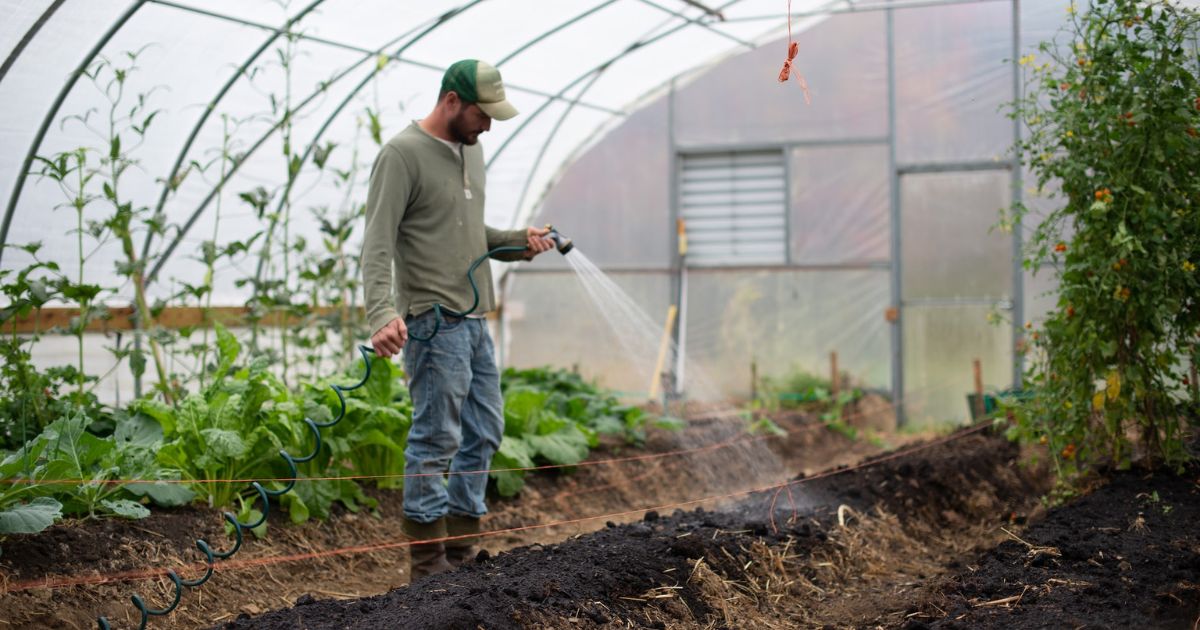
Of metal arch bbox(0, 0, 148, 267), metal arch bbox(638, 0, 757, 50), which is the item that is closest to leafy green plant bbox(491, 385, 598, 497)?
metal arch bbox(0, 0, 148, 267)

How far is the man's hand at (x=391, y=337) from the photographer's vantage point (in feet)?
10.1

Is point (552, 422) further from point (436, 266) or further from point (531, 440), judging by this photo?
point (436, 266)

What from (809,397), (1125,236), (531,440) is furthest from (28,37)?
(809,397)

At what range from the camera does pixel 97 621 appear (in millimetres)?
2816

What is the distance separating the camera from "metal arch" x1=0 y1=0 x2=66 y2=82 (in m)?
4.47

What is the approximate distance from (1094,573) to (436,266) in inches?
86.4

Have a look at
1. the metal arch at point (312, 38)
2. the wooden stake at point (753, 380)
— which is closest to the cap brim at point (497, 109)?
the metal arch at point (312, 38)

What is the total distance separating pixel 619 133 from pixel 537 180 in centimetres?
88

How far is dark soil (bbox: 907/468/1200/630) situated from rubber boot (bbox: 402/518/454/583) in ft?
4.77

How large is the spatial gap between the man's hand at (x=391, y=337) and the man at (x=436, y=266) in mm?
86

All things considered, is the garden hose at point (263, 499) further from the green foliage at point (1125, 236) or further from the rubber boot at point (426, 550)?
the green foliage at point (1125, 236)

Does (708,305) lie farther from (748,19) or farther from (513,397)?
(513,397)

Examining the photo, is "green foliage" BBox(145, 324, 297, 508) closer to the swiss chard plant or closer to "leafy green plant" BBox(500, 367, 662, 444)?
the swiss chard plant

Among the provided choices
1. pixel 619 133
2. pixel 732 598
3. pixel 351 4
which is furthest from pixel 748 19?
pixel 732 598
